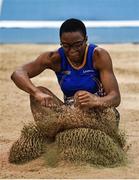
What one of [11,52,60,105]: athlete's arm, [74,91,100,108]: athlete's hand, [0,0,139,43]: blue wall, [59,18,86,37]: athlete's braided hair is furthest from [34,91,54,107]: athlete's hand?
[0,0,139,43]: blue wall

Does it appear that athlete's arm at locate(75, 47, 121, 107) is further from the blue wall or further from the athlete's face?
the blue wall

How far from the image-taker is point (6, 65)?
1030 centimetres

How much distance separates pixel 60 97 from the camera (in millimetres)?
8820

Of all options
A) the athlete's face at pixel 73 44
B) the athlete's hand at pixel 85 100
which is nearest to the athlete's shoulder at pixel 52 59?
the athlete's face at pixel 73 44

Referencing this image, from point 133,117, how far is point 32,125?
1982 millimetres

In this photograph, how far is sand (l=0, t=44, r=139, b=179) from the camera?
5.68 meters

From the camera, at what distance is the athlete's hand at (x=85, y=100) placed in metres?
5.81

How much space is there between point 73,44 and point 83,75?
0.35 meters

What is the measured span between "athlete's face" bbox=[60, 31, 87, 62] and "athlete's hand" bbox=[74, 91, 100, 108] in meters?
0.37

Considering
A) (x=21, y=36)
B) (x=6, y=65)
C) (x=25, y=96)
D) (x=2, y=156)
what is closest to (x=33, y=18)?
(x=21, y=36)

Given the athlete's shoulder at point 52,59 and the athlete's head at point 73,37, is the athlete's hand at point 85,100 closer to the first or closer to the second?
the athlete's head at point 73,37

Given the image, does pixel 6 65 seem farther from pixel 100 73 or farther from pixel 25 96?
pixel 100 73

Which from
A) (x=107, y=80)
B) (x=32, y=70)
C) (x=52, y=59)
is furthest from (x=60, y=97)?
(x=107, y=80)

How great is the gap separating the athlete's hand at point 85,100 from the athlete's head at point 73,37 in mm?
384
